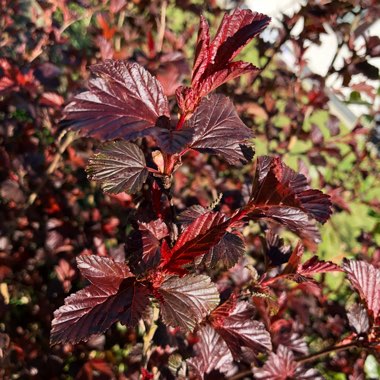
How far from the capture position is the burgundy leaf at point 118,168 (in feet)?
2.60

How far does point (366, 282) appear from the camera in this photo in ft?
3.59

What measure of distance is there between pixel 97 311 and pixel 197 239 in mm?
230

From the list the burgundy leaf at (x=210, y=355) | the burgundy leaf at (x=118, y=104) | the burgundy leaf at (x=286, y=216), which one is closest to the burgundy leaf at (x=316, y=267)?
the burgundy leaf at (x=286, y=216)

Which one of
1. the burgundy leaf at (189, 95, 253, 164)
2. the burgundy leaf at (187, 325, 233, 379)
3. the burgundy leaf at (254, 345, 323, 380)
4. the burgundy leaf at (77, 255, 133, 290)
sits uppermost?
the burgundy leaf at (189, 95, 253, 164)

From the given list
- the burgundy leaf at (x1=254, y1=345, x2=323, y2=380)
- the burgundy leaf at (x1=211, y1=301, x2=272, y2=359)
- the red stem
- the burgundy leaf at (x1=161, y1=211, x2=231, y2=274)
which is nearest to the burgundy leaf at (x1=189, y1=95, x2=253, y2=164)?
the red stem

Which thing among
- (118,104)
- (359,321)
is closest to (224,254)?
(118,104)

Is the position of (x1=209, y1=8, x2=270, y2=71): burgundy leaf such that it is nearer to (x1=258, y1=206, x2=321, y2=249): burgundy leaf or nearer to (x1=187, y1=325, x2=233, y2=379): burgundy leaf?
(x1=258, y1=206, x2=321, y2=249): burgundy leaf

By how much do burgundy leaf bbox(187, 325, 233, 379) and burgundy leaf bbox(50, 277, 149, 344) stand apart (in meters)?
0.41

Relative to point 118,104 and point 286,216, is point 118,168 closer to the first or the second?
point 118,104

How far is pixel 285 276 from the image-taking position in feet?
3.24

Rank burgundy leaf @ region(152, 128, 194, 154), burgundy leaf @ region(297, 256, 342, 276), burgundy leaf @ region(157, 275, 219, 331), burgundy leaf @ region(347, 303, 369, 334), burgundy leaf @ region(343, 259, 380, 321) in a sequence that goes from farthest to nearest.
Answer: burgundy leaf @ region(347, 303, 369, 334)
burgundy leaf @ region(343, 259, 380, 321)
burgundy leaf @ region(297, 256, 342, 276)
burgundy leaf @ region(157, 275, 219, 331)
burgundy leaf @ region(152, 128, 194, 154)

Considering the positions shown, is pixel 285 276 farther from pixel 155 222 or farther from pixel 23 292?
pixel 23 292

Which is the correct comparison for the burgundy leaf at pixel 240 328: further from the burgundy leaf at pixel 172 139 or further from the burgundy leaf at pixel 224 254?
the burgundy leaf at pixel 172 139

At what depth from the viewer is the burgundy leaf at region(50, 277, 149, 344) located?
80cm
